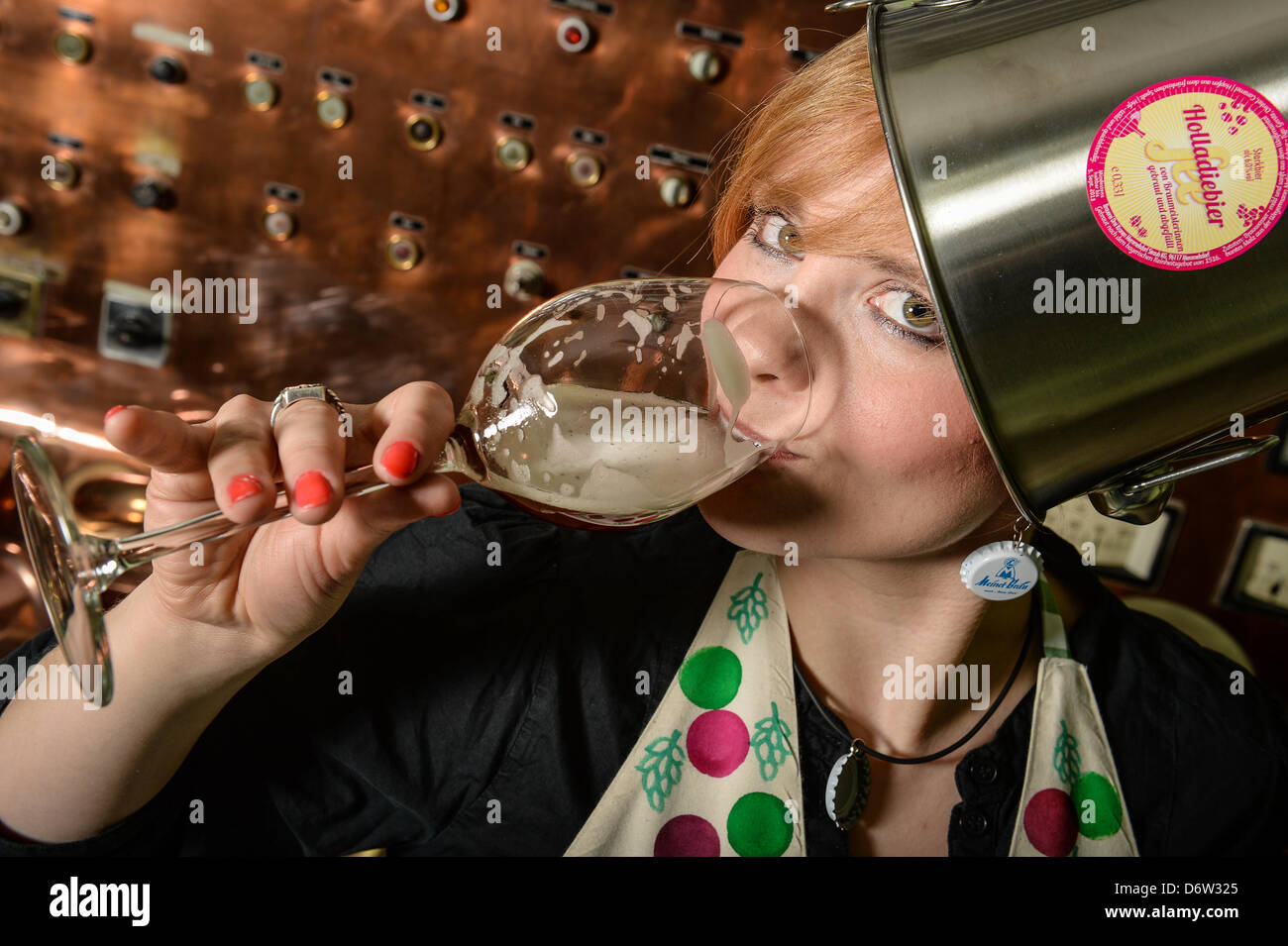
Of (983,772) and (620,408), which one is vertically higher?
(620,408)

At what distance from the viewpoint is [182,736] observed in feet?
2.51

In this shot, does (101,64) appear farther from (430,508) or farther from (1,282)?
(430,508)

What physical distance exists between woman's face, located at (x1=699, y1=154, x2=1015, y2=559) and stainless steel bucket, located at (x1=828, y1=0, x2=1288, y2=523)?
4.6 inches

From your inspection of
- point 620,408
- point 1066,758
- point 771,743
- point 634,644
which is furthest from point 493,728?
point 1066,758

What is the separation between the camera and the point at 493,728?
0.94 m

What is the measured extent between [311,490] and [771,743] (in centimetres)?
60

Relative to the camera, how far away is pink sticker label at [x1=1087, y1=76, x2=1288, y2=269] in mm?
606

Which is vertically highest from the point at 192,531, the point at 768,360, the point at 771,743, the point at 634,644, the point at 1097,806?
the point at 768,360

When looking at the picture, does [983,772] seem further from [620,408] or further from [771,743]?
[620,408]

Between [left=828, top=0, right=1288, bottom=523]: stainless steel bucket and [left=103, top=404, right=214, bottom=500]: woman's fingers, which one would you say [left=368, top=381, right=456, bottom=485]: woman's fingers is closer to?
[left=103, top=404, right=214, bottom=500]: woman's fingers

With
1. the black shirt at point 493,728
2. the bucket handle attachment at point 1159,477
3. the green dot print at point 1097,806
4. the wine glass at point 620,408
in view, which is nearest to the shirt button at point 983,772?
the black shirt at point 493,728

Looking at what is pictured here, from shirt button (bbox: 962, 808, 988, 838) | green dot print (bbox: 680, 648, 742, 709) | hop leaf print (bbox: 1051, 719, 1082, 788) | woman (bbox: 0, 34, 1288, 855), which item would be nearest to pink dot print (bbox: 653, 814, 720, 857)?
woman (bbox: 0, 34, 1288, 855)
